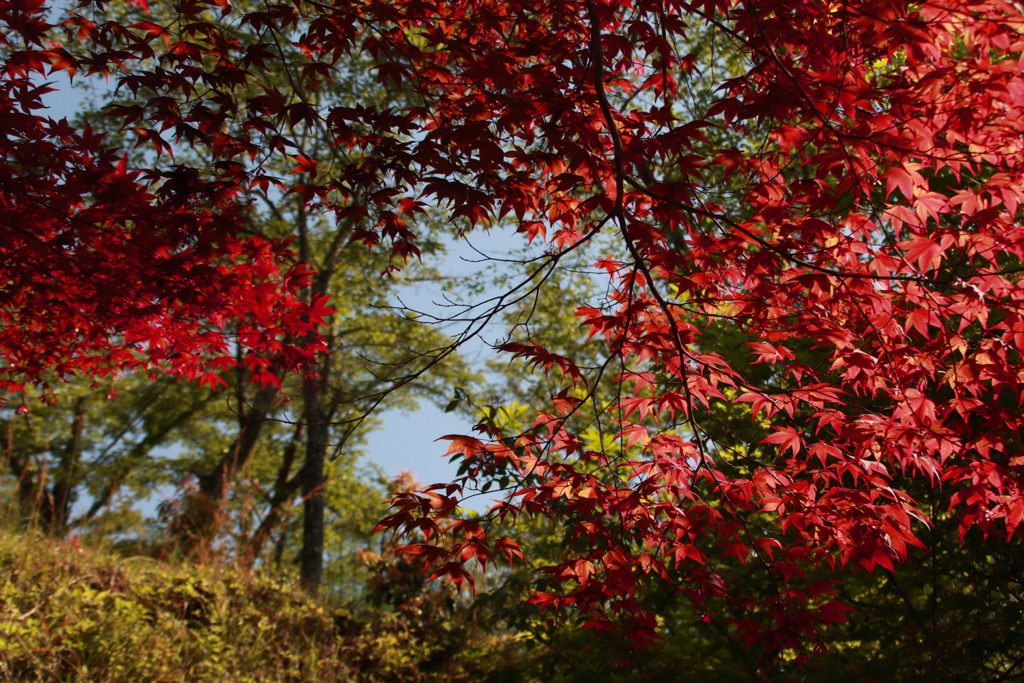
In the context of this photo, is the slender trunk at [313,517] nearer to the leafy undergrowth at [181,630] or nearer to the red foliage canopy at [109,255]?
the leafy undergrowth at [181,630]

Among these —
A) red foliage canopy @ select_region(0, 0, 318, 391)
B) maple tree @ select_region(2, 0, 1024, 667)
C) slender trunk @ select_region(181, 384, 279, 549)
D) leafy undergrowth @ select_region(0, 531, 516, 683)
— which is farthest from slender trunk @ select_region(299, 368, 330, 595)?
maple tree @ select_region(2, 0, 1024, 667)

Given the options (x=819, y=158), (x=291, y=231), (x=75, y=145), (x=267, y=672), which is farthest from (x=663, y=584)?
(x=291, y=231)

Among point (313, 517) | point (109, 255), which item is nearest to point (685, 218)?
point (109, 255)

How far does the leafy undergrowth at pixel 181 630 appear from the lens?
4.23 metres

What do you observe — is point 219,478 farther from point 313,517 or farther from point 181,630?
point 181,630

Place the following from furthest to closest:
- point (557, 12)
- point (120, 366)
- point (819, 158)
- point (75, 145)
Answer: point (120, 366), point (75, 145), point (557, 12), point (819, 158)

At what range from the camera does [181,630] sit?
481 cm

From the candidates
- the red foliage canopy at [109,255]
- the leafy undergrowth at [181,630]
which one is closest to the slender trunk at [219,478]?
the leafy undergrowth at [181,630]

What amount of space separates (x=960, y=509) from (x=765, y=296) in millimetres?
1872

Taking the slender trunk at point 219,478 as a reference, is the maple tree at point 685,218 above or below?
below

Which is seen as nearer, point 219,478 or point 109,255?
point 109,255

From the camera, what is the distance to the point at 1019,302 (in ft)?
9.02

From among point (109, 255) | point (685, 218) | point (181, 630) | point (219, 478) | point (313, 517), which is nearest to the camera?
point (685, 218)

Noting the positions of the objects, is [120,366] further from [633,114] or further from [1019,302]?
[1019,302]
